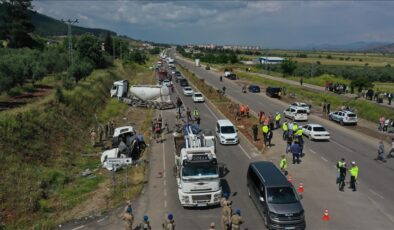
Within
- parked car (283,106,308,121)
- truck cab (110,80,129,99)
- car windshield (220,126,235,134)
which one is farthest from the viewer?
truck cab (110,80,129,99)

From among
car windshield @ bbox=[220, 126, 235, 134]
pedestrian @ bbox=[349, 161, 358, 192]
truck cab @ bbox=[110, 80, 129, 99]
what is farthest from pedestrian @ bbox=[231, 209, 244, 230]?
truck cab @ bbox=[110, 80, 129, 99]

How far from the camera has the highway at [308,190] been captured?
17656 mm

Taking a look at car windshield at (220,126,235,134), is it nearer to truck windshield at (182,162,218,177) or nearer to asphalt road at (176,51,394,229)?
asphalt road at (176,51,394,229)

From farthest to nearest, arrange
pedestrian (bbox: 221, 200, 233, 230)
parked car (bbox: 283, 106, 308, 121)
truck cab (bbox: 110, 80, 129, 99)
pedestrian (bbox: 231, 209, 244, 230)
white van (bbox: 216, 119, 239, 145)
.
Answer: truck cab (bbox: 110, 80, 129, 99)
parked car (bbox: 283, 106, 308, 121)
white van (bbox: 216, 119, 239, 145)
pedestrian (bbox: 221, 200, 233, 230)
pedestrian (bbox: 231, 209, 244, 230)

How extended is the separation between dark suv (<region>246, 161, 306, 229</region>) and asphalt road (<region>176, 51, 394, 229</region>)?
139cm

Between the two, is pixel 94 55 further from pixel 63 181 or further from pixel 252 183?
pixel 252 183

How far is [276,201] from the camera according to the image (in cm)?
1658

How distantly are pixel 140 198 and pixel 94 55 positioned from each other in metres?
72.2

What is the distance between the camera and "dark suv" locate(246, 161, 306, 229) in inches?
628

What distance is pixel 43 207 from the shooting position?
20078 millimetres

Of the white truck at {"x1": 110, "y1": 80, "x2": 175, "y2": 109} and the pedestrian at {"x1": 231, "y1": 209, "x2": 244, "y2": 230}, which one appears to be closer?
the pedestrian at {"x1": 231, "y1": 209, "x2": 244, "y2": 230}

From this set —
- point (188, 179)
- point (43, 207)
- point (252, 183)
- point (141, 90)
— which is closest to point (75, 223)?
point (43, 207)

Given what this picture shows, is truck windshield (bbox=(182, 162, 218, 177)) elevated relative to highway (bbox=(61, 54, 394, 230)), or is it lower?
elevated

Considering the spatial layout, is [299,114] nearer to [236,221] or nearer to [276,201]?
[276,201]
